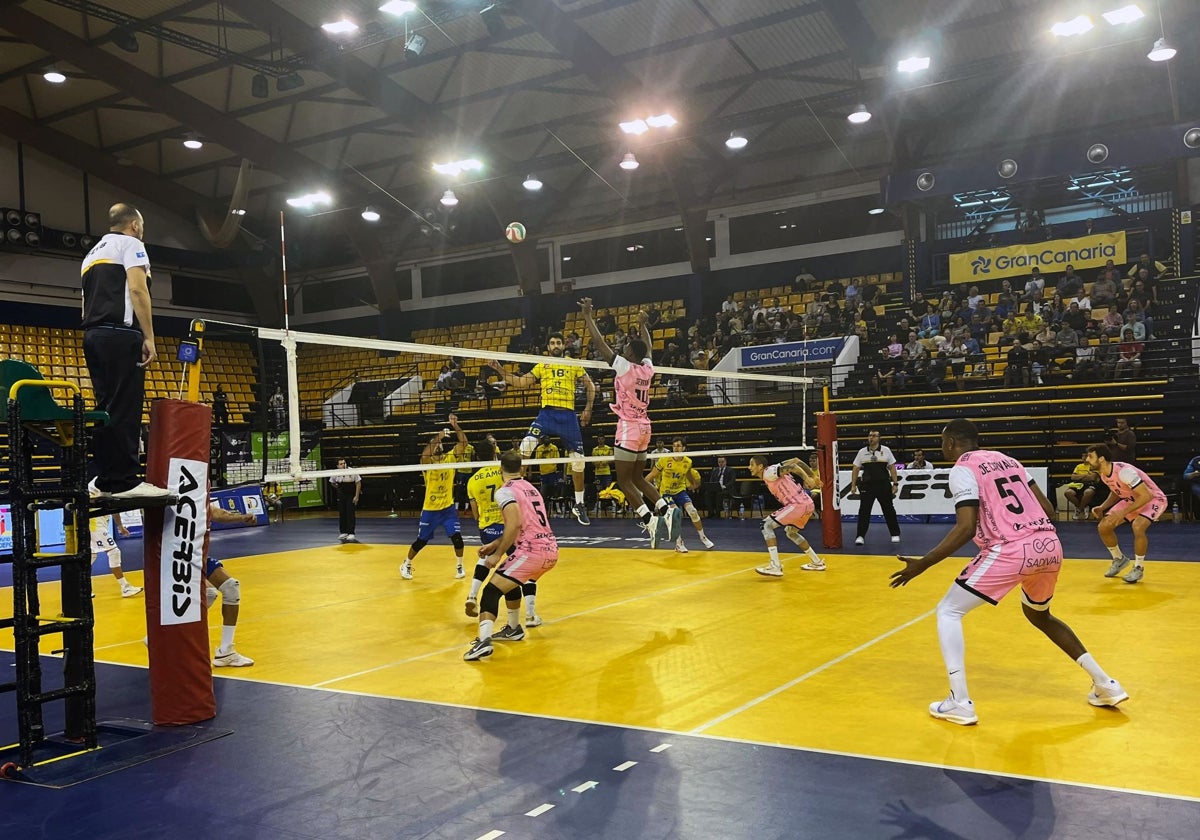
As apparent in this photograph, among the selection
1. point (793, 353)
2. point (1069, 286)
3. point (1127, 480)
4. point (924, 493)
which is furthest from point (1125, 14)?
point (1127, 480)

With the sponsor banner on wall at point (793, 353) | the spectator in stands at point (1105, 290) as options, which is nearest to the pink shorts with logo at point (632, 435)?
the sponsor banner on wall at point (793, 353)

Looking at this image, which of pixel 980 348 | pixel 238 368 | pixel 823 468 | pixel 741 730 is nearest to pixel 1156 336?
pixel 980 348

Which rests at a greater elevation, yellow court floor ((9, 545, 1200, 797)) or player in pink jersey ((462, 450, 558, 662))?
player in pink jersey ((462, 450, 558, 662))

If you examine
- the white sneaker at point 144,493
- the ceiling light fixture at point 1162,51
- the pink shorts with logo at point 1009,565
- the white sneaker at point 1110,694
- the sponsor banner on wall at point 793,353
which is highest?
the ceiling light fixture at point 1162,51

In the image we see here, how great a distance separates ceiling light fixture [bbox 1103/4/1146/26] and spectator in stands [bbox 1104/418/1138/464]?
6.96 m

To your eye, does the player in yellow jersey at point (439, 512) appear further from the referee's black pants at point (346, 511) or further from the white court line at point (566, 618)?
the referee's black pants at point (346, 511)

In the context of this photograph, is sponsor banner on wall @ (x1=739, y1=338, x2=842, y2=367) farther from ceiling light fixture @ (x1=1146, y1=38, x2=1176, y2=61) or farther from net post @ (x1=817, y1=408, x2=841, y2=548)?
ceiling light fixture @ (x1=1146, y1=38, x2=1176, y2=61)

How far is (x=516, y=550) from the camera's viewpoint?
8250 millimetres

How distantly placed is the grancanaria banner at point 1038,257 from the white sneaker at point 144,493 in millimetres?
22927

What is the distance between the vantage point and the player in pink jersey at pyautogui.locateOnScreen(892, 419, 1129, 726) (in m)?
5.65

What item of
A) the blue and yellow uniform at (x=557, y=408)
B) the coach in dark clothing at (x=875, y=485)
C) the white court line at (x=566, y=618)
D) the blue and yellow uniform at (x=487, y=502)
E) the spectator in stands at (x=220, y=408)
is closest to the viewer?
the white court line at (x=566, y=618)

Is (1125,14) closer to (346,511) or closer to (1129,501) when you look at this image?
(1129,501)

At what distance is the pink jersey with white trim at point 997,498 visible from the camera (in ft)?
18.7

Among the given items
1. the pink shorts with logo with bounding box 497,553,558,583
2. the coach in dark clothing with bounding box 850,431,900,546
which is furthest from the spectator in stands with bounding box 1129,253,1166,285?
the pink shorts with logo with bounding box 497,553,558,583
